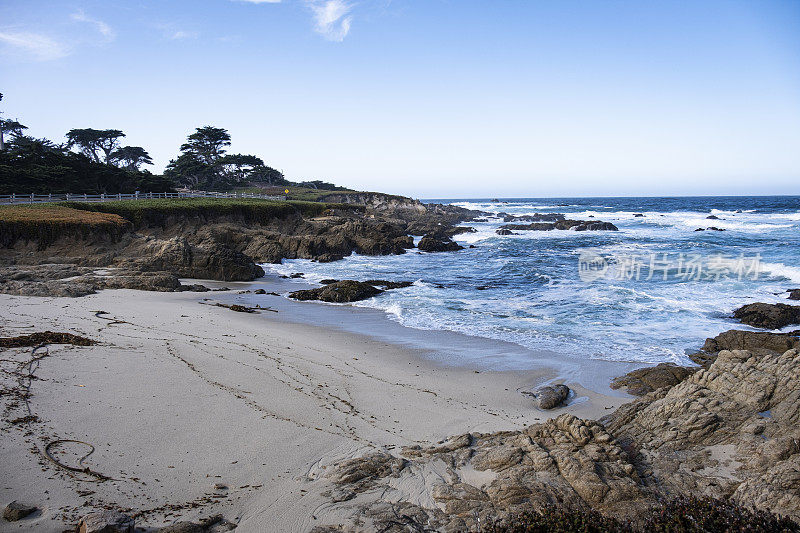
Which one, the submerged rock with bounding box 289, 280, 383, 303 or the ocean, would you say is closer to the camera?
the ocean

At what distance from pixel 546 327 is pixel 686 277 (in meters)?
11.9

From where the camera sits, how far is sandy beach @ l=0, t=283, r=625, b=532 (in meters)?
4.45

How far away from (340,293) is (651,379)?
10.9m

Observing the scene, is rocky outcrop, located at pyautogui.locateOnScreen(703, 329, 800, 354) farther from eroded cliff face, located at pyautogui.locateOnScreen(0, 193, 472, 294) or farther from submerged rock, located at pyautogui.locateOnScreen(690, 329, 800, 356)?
eroded cliff face, located at pyautogui.locateOnScreen(0, 193, 472, 294)

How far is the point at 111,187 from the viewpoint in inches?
1483

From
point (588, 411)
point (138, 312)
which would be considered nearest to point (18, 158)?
point (138, 312)

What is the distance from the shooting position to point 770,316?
12641mm

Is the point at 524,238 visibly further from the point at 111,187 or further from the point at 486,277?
the point at 111,187

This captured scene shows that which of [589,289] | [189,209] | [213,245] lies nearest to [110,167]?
[189,209]

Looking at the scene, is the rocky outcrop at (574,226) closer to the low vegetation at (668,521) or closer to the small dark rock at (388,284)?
the small dark rock at (388,284)

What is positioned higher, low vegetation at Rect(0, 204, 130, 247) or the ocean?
low vegetation at Rect(0, 204, 130, 247)

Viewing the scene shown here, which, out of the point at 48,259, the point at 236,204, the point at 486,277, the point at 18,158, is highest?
the point at 18,158

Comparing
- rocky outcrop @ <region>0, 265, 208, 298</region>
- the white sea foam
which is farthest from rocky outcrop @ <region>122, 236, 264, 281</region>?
the white sea foam

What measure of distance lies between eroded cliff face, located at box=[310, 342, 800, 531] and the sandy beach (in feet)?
1.68
